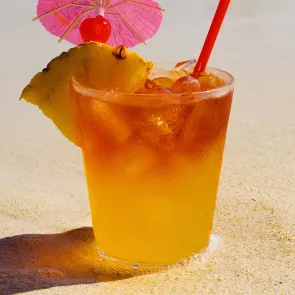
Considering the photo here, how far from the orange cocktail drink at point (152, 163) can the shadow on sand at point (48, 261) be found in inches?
3.4

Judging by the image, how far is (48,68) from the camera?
4.76 feet

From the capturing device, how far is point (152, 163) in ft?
4.70

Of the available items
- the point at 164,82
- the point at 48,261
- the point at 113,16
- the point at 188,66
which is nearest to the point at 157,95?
the point at 164,82

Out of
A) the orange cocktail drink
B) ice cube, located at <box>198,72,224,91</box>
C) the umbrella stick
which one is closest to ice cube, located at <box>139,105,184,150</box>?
the orange cocktail drink

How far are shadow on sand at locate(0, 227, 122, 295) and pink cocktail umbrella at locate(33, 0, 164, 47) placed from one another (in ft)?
1.80

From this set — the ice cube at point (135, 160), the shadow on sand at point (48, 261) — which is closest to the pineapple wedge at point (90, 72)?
the ice cube at point (135, 160)

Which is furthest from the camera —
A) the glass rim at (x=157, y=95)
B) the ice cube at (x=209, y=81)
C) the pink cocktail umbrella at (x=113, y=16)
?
the pink cocktail umbrella at (x=113, y=16)

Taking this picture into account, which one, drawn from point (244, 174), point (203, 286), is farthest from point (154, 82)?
point (244, 174)

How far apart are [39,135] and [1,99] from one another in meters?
0.67

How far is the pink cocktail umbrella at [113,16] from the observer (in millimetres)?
1578

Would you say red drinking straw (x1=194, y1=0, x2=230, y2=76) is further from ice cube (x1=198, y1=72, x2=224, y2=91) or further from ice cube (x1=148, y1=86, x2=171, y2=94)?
ice cube (x1=148, y1=86, x2=171, y2=94)

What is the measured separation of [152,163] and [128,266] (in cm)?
29

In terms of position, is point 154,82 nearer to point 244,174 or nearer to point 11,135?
point 244,174

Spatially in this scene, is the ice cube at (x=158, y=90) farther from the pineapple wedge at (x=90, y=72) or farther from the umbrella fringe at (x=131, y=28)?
the umbrella fringe at (x=131, y=28)
